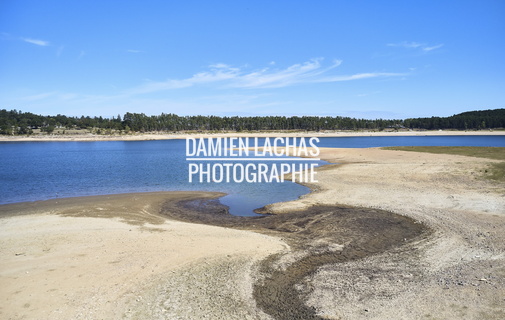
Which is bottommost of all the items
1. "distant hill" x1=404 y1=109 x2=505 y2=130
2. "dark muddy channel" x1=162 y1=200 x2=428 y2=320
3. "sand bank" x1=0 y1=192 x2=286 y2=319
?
"dark muddy channel" x1=162 y1=200 x2=428 y2=320

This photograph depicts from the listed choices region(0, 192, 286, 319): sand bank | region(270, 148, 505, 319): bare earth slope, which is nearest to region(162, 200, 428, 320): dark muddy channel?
region(270, 148, 505, 319): bare earth slope

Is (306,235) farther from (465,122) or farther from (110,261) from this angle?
(465,122)

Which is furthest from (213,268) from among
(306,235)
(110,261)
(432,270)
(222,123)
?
(222,123)

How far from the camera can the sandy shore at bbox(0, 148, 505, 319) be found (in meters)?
7.94

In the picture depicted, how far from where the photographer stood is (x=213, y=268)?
10.4 m

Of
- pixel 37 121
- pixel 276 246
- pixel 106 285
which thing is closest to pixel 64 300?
pixel 106 285

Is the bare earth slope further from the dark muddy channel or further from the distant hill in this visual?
the distant hill

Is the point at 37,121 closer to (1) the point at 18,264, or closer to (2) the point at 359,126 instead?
(2) the point at 359,126

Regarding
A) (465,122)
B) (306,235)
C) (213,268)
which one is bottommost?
(306,235)

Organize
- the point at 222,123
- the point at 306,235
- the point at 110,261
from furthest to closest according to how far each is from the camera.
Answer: the point at 222,123 < the point at 306,235 < the point at 110,261

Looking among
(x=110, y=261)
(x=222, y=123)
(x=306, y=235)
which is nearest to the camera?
(x=110, y=261)

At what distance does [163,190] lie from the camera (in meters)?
25.3

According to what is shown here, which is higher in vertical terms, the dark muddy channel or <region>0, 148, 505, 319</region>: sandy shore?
<region>0, 148, 505, 319</region>: sandy shore

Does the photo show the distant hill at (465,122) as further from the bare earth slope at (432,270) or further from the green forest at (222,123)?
the bare earth slope at (432,270)
